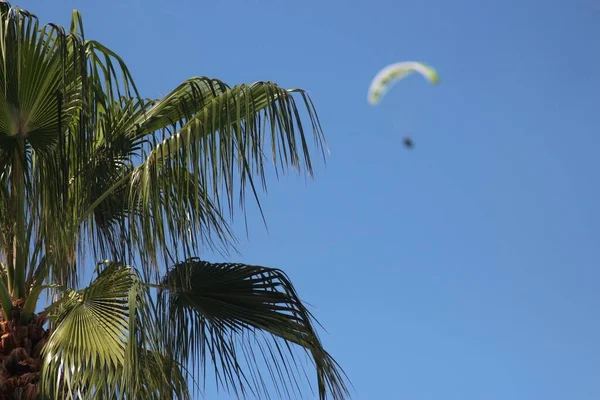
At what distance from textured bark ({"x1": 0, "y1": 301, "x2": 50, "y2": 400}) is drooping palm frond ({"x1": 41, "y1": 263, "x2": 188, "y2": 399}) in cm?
15

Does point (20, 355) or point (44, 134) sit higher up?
point (44, 134)

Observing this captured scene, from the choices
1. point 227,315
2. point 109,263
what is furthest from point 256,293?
point 109,263

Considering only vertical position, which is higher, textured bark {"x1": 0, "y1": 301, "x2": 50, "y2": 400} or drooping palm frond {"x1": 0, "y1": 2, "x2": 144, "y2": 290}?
drooping palm frond {"x1": 0, "y1": 2, "x2": 144, "y2": 290}

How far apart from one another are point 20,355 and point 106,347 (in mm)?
629

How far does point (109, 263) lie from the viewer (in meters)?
6.69

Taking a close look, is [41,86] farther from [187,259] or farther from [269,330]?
[269,330]

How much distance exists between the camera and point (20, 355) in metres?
6.47

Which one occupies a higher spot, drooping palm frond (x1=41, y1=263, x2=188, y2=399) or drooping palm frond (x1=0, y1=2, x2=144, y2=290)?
drooping palm frond (x1=0, y1=2, x2=144, y2=290)

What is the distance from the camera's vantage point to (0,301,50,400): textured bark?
6379mm

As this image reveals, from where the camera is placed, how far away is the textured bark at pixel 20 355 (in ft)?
20.9

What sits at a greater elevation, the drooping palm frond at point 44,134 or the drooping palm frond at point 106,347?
the drooping palm frond at point 44,134

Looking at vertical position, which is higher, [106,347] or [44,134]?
[44,134]

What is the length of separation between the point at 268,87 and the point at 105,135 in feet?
3.48

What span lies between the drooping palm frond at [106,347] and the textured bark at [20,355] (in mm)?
154
